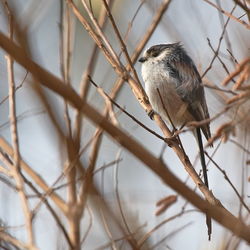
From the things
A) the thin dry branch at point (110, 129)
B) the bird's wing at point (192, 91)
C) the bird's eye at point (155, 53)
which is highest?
the bird's eye at point (155, 53)

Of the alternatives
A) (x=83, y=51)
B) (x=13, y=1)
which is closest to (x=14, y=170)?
(x=13, y=1)

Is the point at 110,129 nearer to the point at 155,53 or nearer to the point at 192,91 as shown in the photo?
the point at 192,91

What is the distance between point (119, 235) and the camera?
261cm

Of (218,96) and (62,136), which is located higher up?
(218,96)

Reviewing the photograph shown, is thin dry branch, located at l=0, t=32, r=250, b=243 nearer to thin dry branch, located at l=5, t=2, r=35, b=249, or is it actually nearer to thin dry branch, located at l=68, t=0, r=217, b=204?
thin dry branch, located at l=5, t=2, r=35, b=249

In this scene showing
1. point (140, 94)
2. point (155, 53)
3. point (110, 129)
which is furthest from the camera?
point (155, 53)

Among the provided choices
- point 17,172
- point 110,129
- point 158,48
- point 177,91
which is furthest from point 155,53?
point 110,129

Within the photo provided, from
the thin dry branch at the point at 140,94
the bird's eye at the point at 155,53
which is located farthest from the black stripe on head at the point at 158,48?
the thin dry branch at the point at 140,94

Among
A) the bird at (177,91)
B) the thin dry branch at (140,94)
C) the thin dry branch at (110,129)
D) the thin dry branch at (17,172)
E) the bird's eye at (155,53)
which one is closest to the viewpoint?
the thin dry branch at (110,129)

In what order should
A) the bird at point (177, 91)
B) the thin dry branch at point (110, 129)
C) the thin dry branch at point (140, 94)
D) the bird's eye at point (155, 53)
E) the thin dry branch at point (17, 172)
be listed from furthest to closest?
1. the bird's eye at point (155, 53)
2. the bird at point (177, 91)
3. the thin dry branch at point (140, 94)
4. the thin dry branch at point (17, 172)
5. the thin dry branch at point (110, 129)

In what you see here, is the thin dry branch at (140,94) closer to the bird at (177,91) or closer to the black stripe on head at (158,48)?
the bird at (177,91)

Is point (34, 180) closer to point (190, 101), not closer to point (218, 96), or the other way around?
point (218, 96)

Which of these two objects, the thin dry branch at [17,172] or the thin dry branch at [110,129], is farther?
the thin dry branch at [17,172]

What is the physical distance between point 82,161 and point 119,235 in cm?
46
